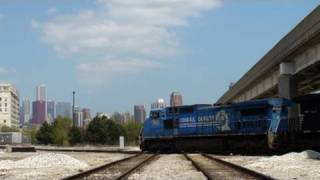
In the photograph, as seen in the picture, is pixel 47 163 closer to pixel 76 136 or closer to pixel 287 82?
pixel 287 82

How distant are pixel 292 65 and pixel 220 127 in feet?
22.6

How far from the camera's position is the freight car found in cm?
3669

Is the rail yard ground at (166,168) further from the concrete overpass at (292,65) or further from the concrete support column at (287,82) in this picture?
the concrete support column at (287,82)

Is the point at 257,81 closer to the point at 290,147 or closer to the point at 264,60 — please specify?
the point at 264,60

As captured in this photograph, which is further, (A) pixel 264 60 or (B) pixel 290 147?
(A) pixel 264 60

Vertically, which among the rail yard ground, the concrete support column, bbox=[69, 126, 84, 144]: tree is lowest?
the rail yard ground

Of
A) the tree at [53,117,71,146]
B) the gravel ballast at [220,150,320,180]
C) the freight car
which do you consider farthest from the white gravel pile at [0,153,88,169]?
the tree at [53,117,71,146]

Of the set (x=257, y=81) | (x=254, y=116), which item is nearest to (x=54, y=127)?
(x=257, y=81)

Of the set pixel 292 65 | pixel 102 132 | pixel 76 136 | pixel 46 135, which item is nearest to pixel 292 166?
pixel 292 65

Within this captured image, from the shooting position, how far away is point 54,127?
5167 inches

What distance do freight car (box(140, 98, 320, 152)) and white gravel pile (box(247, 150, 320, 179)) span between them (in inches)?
324

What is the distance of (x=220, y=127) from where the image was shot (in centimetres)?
4181

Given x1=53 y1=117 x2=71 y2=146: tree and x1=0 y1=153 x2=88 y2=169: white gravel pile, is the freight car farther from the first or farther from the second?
x1=53 y1=117 x2=71 y2=146: tree

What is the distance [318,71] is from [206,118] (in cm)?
919
